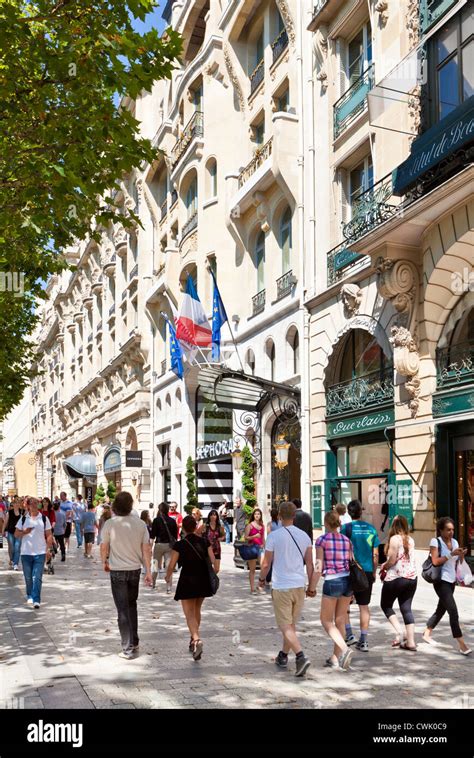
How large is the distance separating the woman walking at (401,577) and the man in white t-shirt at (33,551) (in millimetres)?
5760

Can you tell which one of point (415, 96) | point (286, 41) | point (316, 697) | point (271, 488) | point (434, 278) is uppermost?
point (286, 41)

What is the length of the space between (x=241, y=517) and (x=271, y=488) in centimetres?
826

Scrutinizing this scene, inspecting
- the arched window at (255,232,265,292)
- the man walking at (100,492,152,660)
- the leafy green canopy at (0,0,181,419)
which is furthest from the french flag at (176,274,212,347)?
the man walking at (100,492,152,660)

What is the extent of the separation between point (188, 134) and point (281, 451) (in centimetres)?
1564

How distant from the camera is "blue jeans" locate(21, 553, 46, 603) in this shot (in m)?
12.6

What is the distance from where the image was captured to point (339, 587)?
834cm

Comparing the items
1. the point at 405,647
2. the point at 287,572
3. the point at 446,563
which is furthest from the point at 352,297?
A: the point at 287,572

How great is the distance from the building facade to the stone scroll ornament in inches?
1.1

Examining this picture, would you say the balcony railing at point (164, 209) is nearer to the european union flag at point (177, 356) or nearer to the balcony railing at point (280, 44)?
the european union flag at point (177, 356)

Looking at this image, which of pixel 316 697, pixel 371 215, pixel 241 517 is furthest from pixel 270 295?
pixel 316 697

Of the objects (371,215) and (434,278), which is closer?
(434,278)
